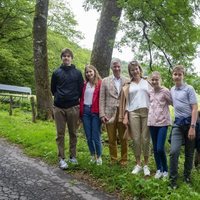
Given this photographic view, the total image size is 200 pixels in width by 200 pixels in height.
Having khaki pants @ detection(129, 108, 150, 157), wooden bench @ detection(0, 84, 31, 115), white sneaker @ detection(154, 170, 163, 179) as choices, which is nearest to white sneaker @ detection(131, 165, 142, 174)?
khaki pants @ detection(129, 108, 150, 157)

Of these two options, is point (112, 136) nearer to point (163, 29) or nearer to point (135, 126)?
point (135, 126)

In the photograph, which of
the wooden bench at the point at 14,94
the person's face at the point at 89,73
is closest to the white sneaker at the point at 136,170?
the person's face at the point at 89,73

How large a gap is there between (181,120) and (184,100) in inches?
13.3

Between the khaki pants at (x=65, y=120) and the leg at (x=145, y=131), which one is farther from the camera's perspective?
the khaki pants at (x=65, y=120)

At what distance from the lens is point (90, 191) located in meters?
6.01

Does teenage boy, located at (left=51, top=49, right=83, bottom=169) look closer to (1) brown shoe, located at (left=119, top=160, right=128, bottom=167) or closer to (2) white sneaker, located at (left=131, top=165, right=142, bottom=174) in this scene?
(1) brown shoe, located at (left=119, top=160, right=128, bottom=167)

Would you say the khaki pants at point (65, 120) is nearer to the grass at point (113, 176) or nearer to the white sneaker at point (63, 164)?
the white sneaker at point (63, 164)

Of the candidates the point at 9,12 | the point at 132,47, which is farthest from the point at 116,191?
the point at 9,12

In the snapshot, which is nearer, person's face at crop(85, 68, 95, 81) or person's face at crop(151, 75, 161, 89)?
person's face at crop(151, 75, 161, 89)

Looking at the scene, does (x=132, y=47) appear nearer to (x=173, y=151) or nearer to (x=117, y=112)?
(x=117, y=112)

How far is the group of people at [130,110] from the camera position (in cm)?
602

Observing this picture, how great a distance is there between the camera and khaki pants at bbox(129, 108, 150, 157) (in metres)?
6.77

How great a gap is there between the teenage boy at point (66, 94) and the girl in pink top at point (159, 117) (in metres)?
1.61

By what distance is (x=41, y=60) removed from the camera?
14250 mm
